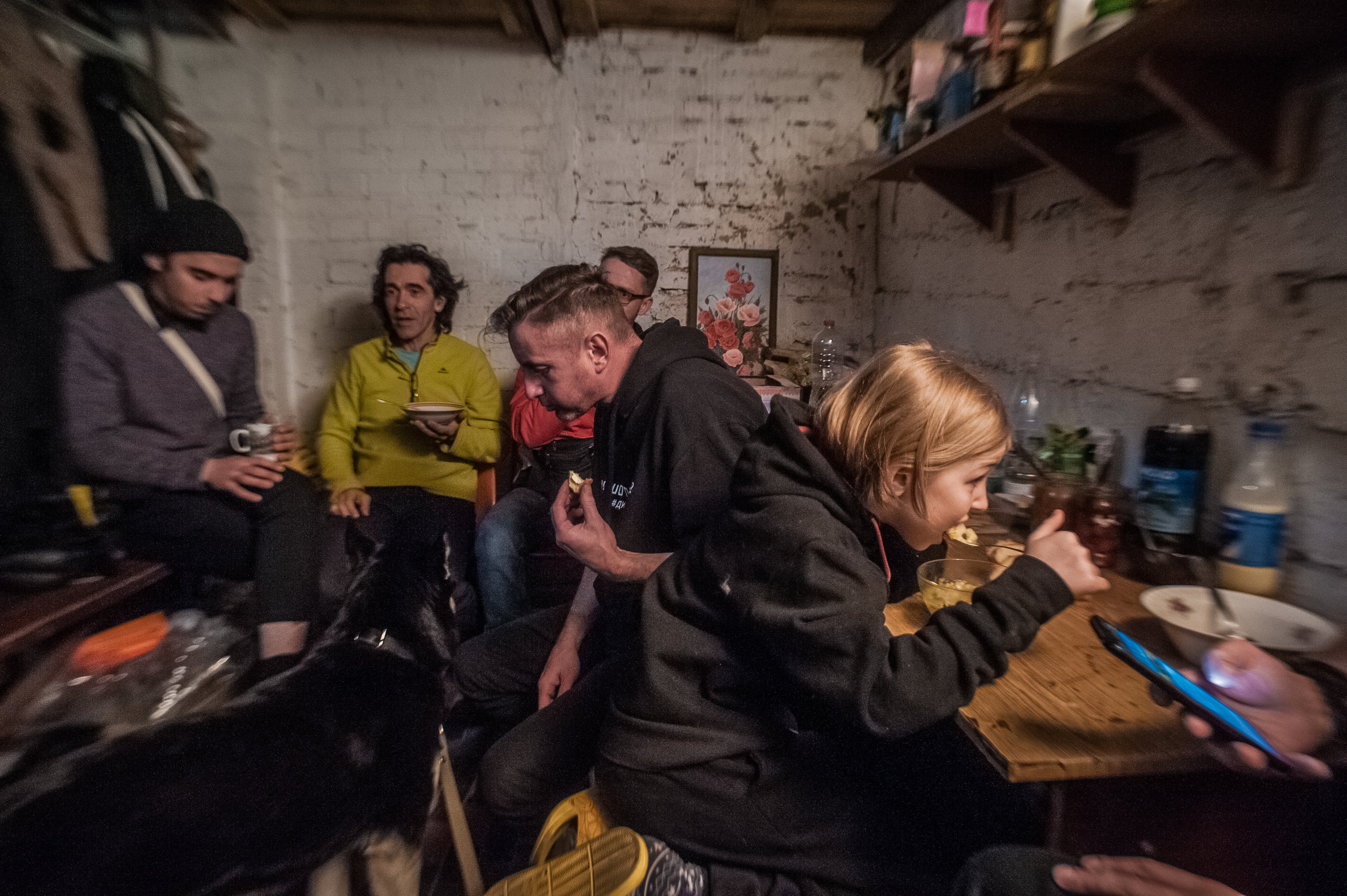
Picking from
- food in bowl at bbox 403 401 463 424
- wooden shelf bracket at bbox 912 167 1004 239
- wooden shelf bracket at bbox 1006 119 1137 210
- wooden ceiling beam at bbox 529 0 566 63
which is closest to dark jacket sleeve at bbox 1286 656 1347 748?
wooden shelf bracket at bbox 1006 119 1137 210

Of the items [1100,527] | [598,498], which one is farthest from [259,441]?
[1100,527]

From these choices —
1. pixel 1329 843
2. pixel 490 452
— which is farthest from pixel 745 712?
pixel 490 452

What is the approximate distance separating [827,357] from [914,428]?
2.45 metres

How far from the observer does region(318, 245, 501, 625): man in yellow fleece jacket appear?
2596mm

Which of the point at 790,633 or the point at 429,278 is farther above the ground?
the point at 429,278

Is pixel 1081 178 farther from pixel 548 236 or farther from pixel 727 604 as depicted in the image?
pixel 548 236

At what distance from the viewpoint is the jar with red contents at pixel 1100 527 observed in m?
1.35

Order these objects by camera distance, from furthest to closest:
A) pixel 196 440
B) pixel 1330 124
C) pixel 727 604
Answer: pixel 196 440, pixel 1330 124, pixel 727 604

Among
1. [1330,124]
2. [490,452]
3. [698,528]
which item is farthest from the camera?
[490,452]

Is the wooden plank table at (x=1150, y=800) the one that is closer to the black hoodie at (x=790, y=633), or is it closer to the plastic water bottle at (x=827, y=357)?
the black hoodie at (x=790, y=633)

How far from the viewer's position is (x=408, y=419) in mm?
2768

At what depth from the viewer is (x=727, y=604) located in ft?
3.30

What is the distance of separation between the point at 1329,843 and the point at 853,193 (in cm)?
309

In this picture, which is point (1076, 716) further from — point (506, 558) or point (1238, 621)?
point (506, 558)
